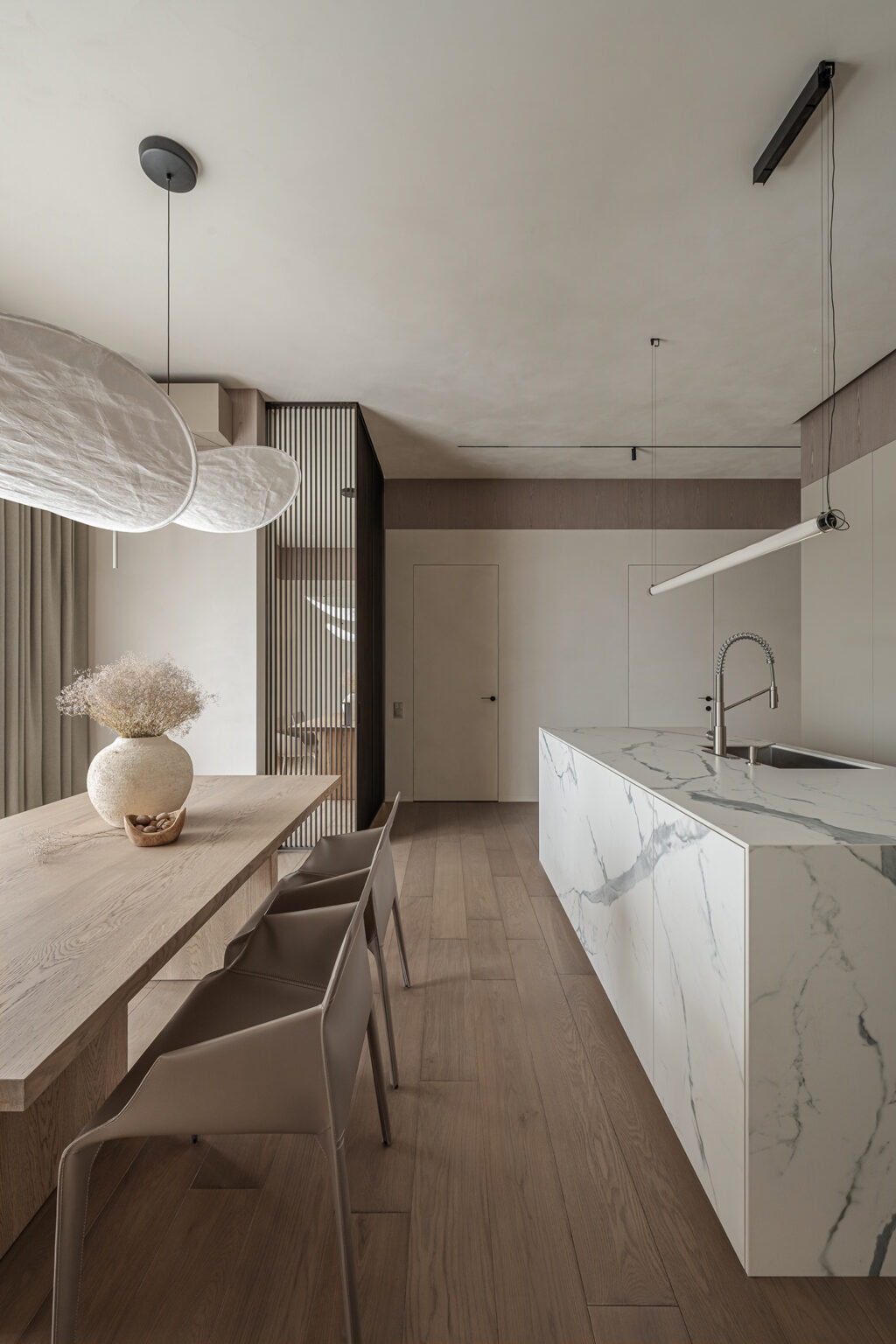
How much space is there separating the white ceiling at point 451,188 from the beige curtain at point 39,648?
1.17 m

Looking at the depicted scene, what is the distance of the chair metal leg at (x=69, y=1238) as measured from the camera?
3.12 feet

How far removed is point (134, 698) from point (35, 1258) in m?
1.21

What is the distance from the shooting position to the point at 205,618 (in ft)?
13.6

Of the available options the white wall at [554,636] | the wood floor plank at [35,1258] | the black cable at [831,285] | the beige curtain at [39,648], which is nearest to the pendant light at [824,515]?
the black cable at [831,285]

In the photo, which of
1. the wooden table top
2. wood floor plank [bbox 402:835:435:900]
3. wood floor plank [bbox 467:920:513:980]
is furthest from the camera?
wood floor plank [bbox 402:835:435:900]

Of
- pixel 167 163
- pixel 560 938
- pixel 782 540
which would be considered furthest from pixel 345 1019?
pixel 167 163

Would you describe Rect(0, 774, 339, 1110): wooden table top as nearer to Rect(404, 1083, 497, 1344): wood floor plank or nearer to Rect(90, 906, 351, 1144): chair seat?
Rect(90, 906, 351, 1144): chair seat

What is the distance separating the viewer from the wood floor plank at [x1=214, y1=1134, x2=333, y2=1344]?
1.17 m

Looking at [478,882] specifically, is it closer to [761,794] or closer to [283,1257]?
[761,794]

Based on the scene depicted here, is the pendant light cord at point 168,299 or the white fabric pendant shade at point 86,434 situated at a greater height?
the pendant light cord at point 168,299

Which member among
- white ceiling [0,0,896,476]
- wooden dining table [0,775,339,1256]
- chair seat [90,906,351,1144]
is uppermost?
white ceiling [0,0,896,476]

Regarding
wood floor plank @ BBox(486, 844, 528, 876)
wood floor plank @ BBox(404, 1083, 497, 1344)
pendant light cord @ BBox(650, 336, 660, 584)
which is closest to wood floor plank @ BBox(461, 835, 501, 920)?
wood floor plank @ BBox(486, 844, 528, 876)

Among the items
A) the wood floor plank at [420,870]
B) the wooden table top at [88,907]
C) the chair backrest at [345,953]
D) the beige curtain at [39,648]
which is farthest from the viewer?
the beige curtain at [39,648]

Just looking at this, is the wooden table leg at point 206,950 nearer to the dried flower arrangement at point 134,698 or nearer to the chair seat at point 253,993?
the dried flower arrangement at point 134,698
